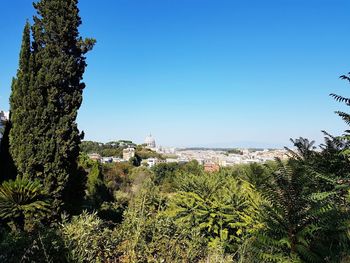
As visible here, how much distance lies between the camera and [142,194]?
304cm

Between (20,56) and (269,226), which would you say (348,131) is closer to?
(269,226)

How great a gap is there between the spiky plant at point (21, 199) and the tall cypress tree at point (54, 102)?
4.86 ft

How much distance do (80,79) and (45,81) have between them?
4.82 feet

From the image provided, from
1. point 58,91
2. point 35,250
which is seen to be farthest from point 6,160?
point 35,250

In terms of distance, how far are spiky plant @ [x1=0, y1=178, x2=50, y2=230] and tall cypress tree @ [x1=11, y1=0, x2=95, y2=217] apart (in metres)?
1.48

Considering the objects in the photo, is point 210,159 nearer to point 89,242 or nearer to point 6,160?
point 6,160

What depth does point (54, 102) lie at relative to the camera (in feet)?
38.4

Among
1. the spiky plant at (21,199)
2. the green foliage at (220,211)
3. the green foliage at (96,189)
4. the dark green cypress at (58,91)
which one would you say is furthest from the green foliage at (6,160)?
the green foliage at (96,189)

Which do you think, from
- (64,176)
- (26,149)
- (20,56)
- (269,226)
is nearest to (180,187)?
(64,176)

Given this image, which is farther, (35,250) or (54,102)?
(54,102)

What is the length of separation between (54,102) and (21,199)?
4.02 metres

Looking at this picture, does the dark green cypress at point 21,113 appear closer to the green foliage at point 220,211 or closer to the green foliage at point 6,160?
the green foliage at point 6,160

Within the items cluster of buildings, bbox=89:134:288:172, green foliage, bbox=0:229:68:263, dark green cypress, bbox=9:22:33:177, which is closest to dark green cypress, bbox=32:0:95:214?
dark green cypress, bbox=9:22:33:177

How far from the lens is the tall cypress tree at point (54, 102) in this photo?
11344 mm
